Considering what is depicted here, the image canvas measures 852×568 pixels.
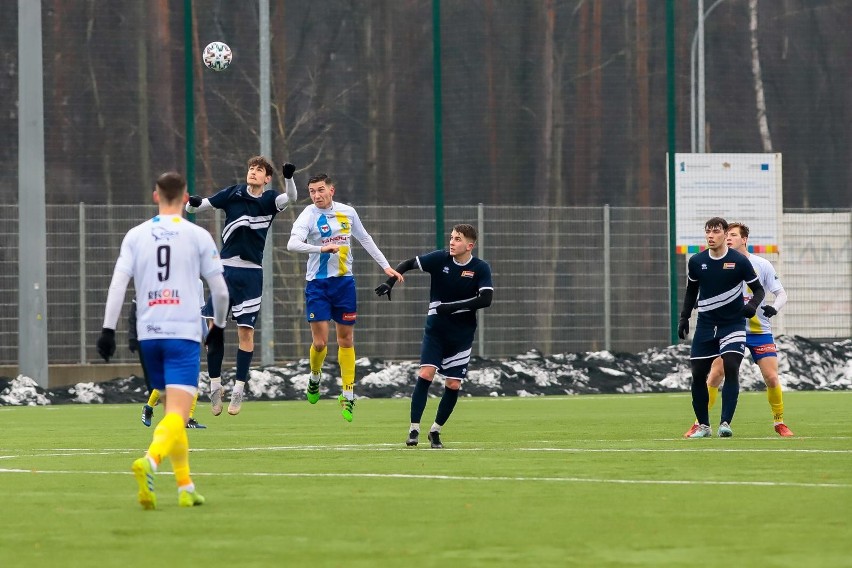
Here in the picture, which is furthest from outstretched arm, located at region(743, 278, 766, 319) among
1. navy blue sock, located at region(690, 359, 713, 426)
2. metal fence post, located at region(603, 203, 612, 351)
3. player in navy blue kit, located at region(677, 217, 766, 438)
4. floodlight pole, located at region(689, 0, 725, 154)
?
floodlight pole, located at region(689, 0, 725, 154)

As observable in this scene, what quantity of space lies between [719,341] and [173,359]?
273 inches

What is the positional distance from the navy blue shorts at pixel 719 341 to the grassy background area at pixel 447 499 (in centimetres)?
84

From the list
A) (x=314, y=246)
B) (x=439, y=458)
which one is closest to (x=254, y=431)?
(x=314, y=246)

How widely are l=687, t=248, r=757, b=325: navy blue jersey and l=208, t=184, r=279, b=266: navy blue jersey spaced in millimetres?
4298

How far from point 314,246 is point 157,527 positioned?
8.75 metres

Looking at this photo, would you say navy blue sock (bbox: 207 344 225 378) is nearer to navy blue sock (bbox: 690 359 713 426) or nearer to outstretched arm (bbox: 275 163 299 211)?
outstretched arm (bbox: 275 163 299 211)

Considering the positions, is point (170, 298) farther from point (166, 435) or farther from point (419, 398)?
point (419, 398)

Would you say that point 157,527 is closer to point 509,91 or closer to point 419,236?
point 419,236

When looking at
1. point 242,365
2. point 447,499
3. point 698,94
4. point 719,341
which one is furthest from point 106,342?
point 698,94

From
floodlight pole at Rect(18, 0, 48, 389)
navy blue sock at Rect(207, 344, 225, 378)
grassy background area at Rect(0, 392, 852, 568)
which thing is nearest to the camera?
grassy background area at Rect(0, 392, 852, 568)

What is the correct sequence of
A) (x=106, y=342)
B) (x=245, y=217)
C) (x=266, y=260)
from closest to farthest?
(x=106, y=342)
(x=245, y=217)
(x=266, y=260)

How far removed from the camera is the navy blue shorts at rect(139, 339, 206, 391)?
902cm

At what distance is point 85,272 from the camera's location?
25.5 meters

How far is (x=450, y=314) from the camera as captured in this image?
43.8 ft
